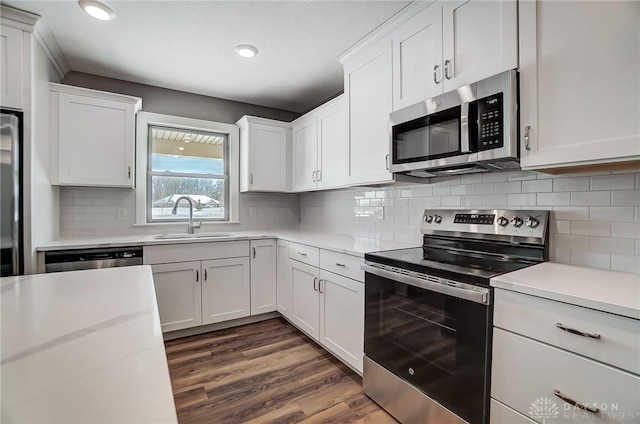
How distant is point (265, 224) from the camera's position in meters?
3.77

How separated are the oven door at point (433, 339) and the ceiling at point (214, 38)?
1.68 metres

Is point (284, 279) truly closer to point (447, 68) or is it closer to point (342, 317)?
point (342, 317)

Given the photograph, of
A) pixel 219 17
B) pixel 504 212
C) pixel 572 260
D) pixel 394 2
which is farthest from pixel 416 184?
pixel 219 17

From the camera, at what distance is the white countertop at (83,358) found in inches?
19.0

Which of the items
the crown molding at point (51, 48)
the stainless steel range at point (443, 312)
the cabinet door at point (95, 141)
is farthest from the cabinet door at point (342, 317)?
the crown molding at point (51, 48)

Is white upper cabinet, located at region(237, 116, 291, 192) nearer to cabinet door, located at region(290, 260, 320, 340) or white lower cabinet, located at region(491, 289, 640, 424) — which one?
cabinet door, located at region(290, 260, 320, 340)

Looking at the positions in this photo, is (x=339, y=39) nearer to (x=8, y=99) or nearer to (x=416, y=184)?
(x=416, y=184)

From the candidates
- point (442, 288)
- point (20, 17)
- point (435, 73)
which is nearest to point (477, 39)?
point (435, 73)

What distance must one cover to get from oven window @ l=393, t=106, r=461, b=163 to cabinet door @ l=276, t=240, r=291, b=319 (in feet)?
4.94

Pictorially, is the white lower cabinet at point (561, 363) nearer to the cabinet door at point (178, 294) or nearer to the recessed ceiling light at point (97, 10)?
the cabinet door at point (178, 294)

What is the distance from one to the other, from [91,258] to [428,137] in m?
2.63

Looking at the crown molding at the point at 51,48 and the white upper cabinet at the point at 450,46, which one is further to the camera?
the crown molding at the point at 51,48

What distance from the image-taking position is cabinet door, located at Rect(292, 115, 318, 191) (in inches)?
122

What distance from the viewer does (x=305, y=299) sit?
2.62m
